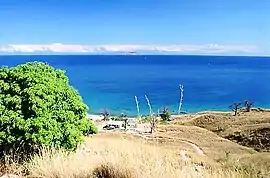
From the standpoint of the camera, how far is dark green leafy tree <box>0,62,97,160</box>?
25.0ft

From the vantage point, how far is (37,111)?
7.70 metres

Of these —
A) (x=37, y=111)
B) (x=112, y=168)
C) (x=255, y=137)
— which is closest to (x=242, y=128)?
(x=255, y=137)

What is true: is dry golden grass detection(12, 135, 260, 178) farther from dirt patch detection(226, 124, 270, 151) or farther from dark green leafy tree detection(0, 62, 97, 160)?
dirt patch detection(226, 124, 270, 151)

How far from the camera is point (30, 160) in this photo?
740 cm

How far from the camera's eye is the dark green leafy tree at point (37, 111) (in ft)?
25.0

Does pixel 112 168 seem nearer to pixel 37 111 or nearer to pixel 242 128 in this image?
pixel 37 111

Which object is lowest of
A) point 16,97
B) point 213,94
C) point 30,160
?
point 213,94

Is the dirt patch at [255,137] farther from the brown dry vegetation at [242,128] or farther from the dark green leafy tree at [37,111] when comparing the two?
the dark green leafy tree at [37,111]

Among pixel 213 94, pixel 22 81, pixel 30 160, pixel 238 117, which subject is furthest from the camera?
pixel 213 94

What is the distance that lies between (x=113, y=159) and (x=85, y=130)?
2.56 meters

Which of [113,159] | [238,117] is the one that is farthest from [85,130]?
[238,117]

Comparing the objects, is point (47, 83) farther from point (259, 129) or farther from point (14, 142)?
point (259, 129)

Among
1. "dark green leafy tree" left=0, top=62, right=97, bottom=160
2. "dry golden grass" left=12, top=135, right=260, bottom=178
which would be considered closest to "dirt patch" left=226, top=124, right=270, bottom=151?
"dark green leafy tree" left=0, top=62, right=97, bottom=160

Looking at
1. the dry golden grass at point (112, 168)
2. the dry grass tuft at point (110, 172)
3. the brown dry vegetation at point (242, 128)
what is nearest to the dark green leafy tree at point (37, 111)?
the dry golden grass at point (112, 168)
